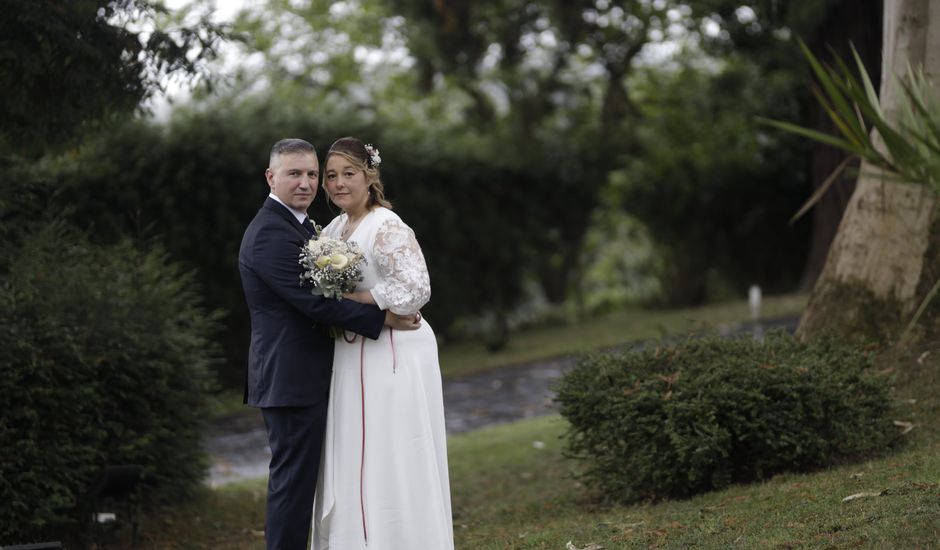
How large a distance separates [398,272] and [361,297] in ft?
0.71

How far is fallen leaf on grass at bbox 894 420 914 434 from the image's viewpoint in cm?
769

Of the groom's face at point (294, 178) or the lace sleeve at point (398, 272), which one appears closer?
the lace sleeve at point (398, 272)

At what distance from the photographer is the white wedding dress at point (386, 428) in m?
5.50

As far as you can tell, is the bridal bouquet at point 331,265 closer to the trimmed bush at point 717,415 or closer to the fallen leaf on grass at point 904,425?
the trimmed bush at point 717,415

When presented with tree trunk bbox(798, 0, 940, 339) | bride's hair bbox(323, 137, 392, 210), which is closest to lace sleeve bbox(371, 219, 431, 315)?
bride's hair bbox(323, 137, 392, 210)

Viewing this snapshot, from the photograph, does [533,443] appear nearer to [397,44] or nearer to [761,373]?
[761,373]

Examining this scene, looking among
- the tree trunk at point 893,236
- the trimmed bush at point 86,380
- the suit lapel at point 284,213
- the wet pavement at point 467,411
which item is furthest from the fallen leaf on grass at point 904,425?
the trimmed bush at point 86,380

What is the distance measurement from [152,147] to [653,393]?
405 inches

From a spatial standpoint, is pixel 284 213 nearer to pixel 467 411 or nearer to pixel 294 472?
pixel 294 472

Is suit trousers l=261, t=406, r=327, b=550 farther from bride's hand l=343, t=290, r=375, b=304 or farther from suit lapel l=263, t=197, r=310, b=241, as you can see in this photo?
suit lapel l=263, t=197, r=310, b=241

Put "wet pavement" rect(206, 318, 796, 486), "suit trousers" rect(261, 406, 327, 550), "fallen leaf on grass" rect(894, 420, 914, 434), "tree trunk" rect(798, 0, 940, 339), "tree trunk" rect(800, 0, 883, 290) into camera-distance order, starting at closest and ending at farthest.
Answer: "suit trousers" rect(261, 406, 327, 550)
"fallen leaf on grass" rect(894, 420, 914, 434)
"tree trunk" rect(798, 0, 940, 339)
"wet pavement" rect(206, 318, 796, 486)
"tree trunk" rect(800, 0, 883, 290)

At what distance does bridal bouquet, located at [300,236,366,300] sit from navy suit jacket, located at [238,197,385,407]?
0.05 metres

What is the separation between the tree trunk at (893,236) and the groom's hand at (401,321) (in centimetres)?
435

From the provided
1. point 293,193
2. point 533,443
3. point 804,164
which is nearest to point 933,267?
point 533,443
